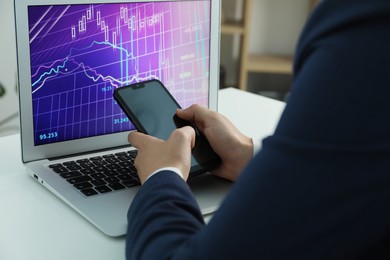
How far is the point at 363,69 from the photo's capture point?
412 mm

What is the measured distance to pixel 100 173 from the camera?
0.88 metres

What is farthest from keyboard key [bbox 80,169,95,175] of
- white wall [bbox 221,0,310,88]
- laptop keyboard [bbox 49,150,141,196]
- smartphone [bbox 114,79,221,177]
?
white wall [bbox 221,0,310,88]

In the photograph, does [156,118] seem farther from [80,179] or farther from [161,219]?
[161,219]

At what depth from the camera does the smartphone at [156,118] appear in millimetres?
853

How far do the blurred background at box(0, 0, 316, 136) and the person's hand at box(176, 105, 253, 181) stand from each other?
1606 mm

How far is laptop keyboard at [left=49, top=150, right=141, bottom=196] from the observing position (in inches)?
33.0

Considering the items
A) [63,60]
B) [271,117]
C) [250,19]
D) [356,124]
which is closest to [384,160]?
[356,124]

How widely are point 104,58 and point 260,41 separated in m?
1.84

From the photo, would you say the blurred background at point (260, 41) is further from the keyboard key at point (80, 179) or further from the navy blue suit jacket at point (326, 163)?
the navy blue suit jacket at point (326, 163)

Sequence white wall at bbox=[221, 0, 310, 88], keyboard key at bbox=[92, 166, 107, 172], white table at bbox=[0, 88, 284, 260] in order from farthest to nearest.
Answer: white wall at bbox=[221, 0, 310, 88] < keyboard key at bbox=[92, 166, 107, 172] < white table at bbox=[0, 88, 284, 260]

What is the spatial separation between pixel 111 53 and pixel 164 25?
0.12 meters

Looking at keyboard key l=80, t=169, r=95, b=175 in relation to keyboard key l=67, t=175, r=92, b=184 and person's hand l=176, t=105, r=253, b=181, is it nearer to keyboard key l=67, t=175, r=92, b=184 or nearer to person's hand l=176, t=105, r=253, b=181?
keyboard key l=67, t=175, r=92, b=184

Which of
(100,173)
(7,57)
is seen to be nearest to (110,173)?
(100,173)

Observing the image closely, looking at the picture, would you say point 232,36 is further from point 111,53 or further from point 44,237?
point 44,237
